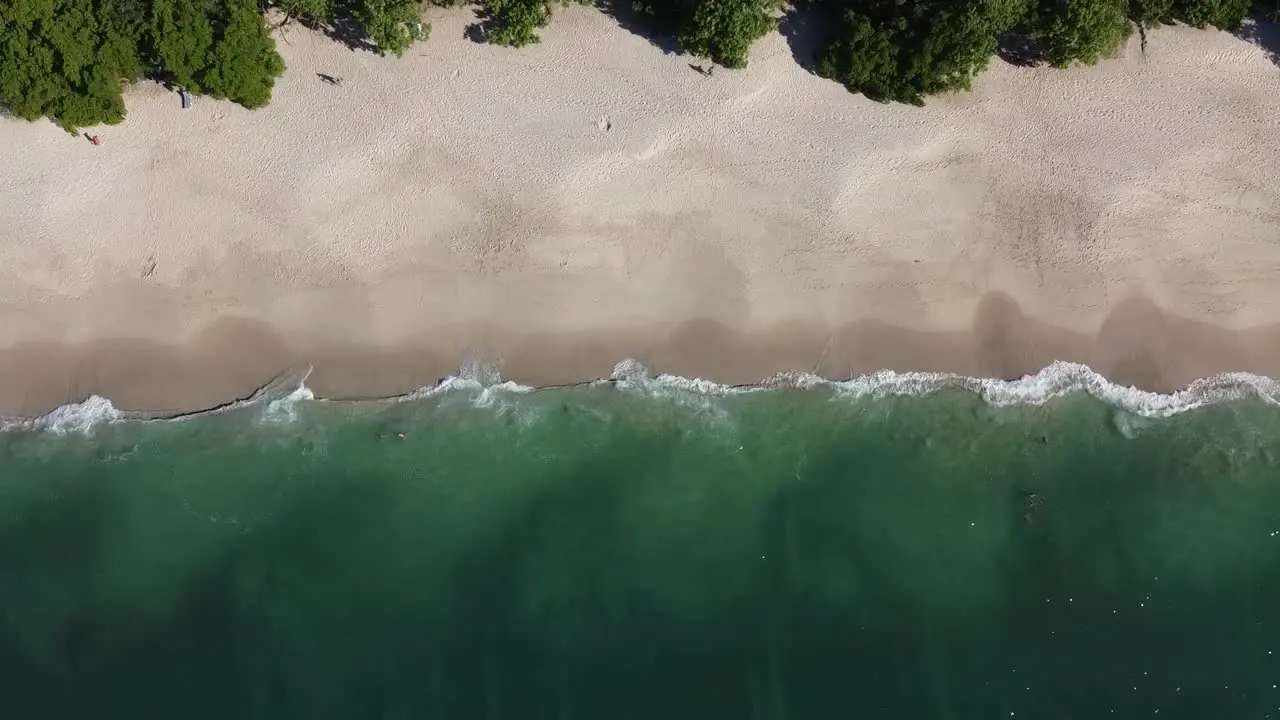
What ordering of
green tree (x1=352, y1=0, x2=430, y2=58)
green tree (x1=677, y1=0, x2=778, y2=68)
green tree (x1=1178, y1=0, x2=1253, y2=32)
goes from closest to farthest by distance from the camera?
green tree (x1=677, y1=0, x2=778, y2=68)
green tree (x1=352, y1=0, x2=430, y2=58)
green tree (x1=1178, y1=0, x2=1253, y2=32)

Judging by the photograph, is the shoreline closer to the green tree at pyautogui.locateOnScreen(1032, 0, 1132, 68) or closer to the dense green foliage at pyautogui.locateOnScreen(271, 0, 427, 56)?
the green tree at pyautogui.locateOnScreen(1032, 0, 1132, 68)

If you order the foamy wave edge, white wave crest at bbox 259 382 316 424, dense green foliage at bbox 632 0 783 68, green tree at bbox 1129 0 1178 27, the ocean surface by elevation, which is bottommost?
the ocean surface

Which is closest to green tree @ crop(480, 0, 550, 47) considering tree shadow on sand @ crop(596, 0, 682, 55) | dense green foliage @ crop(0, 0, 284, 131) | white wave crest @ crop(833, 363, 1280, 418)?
tree shadow on sand @ crop(596, 0, 682, 55)

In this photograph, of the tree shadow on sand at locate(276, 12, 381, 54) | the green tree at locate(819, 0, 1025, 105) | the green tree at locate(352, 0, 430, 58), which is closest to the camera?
the green tree at locate(819, 0, 1025, 105)

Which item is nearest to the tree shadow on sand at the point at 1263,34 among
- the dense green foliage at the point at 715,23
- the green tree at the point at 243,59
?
the dense green foliage at the point at 715,23

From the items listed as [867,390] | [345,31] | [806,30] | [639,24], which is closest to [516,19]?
[639,24]

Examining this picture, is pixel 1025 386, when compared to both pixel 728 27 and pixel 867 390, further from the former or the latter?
pixel 728 27

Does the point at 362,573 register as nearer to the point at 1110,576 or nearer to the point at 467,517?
the point at 467,517

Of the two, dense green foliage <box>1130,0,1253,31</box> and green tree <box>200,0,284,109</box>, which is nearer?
green tree <box>200,0,284,109</box>
